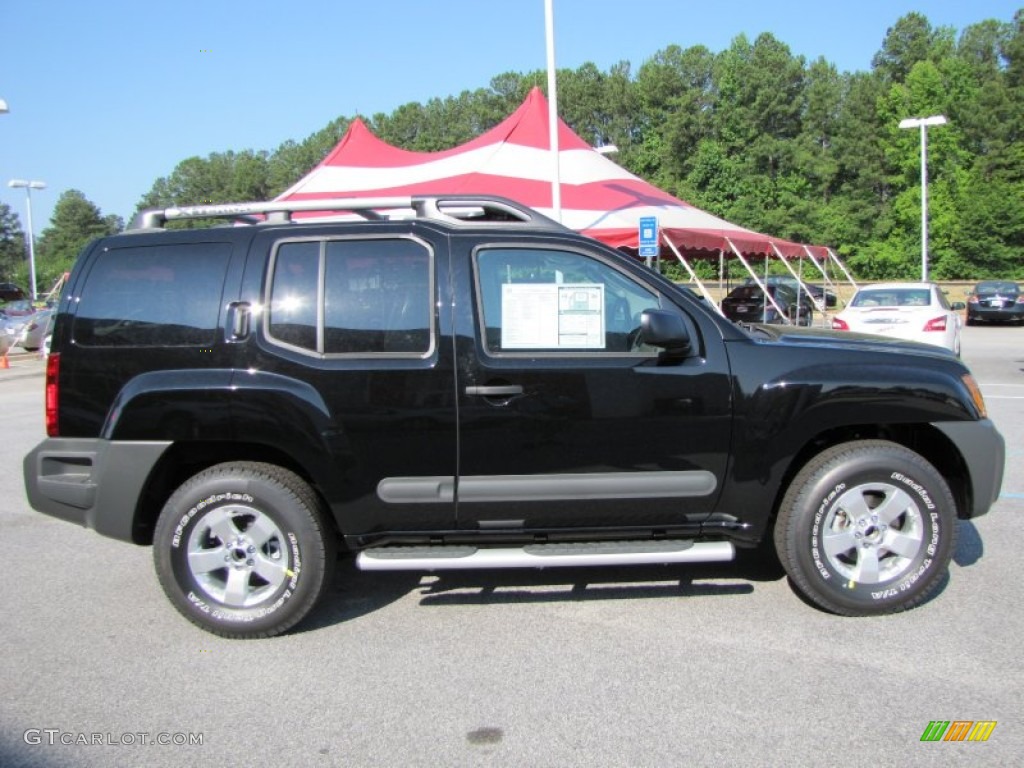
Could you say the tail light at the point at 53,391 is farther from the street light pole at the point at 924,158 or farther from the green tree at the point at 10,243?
the green tree at the point at 10,243

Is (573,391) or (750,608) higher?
(573,391)

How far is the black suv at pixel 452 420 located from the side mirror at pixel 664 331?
0.01 m

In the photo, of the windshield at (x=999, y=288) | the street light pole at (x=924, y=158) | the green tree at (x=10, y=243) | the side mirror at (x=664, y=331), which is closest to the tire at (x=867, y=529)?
the side mirror at (x=664, y=331)

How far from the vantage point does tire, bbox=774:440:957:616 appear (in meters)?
3.82

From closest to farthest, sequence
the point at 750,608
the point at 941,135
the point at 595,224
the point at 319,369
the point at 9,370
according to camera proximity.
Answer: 1. the point at 319,369
2. the point at 750,608
3. the point at 595,224
4. the point at 9,370
5. the point at 941,135

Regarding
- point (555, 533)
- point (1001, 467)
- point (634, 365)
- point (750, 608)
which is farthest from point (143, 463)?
point (1001, 467)

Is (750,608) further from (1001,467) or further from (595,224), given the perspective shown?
(595,224)

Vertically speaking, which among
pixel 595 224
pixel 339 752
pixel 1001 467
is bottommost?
pixel 339 752

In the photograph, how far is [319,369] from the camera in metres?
3.73

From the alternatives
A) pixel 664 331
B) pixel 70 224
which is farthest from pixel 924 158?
pixel 70 224

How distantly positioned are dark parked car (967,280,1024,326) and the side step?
27.7 meters

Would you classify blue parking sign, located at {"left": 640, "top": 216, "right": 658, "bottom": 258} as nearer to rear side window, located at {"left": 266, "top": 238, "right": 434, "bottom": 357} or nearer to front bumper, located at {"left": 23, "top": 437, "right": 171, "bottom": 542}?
rear side window, located at {"left": 266, "top": 238, "right": 434, "bottom": 357}

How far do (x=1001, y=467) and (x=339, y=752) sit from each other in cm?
333

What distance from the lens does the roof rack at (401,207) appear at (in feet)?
13.2
